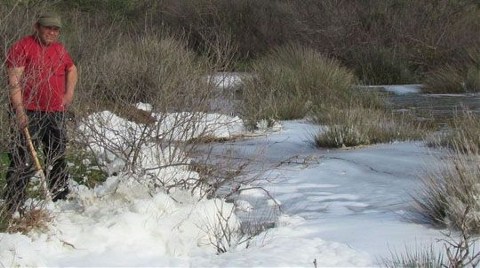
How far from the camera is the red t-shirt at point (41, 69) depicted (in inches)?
215

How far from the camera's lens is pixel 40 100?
5852mm

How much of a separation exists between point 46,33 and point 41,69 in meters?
0.47

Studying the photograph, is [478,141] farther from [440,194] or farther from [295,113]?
[295,113]

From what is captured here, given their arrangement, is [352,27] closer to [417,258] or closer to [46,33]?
[46,33]

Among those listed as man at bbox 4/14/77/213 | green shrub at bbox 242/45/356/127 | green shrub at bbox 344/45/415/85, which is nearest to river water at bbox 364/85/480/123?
green shrub at bbox 242/45/356/127

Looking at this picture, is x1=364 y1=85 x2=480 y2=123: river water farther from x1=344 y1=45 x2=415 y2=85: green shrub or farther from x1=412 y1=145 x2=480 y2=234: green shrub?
x1=412 y1=145 x2=480 y2=234: green shrub

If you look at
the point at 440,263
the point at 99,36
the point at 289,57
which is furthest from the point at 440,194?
the point at 289,57

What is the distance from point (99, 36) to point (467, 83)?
8.42 m

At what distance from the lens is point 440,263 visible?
4312 mm

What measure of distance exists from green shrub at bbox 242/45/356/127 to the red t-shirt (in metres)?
6.12

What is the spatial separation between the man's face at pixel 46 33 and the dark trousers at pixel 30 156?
20.7 inches

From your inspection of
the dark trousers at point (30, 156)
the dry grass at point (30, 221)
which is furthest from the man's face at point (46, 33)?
the dry grass at point (30, 221)

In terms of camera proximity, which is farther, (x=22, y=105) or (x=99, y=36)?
(x=99, y=36)

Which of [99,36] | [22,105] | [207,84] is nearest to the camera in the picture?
[22,105]
